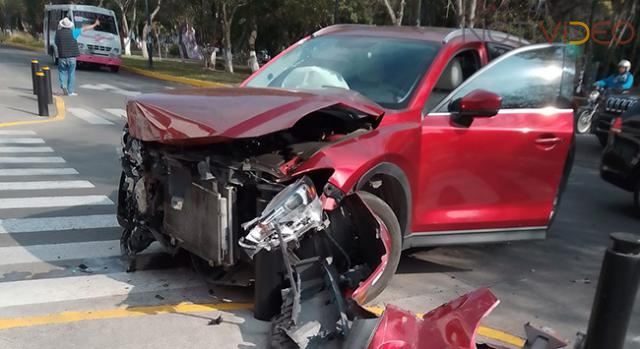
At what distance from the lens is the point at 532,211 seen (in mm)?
4965

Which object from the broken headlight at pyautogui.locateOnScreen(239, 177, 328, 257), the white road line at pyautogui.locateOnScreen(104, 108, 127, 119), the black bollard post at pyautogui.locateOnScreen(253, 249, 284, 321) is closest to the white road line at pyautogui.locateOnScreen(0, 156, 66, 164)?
the white road line at pyautogui.locateOnScreen(104, 108, 127, 119)

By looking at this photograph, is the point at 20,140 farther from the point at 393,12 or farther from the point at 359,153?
the point at 393,12

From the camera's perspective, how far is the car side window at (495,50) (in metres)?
5.02

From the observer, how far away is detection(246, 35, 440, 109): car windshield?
180 inches

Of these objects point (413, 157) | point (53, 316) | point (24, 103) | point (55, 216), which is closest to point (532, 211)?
point (413, 157)

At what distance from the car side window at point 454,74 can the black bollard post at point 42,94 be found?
33.1 ft

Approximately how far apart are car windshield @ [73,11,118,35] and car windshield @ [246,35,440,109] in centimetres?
2259

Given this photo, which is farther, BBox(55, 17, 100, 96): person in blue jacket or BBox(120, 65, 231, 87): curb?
BBox(120, 65, 231, 87): curb

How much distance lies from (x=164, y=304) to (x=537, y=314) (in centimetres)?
271

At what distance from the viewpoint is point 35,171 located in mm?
8117

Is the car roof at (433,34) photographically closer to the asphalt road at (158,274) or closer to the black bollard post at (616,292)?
the asphalt road at (158,274)

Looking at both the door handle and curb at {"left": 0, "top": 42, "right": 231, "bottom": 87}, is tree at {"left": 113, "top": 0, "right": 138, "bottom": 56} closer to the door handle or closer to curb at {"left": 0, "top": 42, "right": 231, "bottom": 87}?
curb at {"left": 0, "top": 42, "right": 231, "bottom": 87}

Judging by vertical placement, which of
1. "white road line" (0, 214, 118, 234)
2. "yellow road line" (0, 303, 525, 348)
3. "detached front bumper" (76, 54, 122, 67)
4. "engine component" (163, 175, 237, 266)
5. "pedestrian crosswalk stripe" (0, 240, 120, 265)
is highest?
"engine component" (163, 175, 237, 266)

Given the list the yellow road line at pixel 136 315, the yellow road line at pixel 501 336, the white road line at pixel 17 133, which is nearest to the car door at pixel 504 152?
the yellow road line at pixel 501 336
